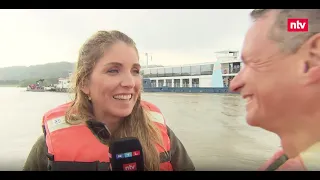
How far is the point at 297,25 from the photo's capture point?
120 centimetres

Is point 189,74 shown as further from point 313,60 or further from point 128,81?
point 313,60

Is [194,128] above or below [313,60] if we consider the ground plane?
below

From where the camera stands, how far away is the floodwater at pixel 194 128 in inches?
62.0

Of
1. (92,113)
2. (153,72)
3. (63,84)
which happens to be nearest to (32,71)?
(63,84)

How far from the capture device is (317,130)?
3.99 ft

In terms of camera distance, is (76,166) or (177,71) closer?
(76,166)

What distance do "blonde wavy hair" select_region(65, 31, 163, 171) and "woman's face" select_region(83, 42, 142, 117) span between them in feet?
0.11

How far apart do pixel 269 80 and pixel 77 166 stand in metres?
0.95

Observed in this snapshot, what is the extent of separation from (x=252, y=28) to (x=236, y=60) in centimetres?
18

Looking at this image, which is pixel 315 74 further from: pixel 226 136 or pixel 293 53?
pixel 226 136

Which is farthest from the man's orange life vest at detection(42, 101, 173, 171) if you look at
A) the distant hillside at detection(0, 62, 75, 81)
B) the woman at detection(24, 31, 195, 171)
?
the distant hillside at detection(0, 62, 75, 81)

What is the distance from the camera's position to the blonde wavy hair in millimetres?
1450

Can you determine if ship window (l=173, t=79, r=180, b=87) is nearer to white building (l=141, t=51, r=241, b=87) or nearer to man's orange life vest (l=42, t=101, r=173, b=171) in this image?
white building (l=141, t=51, r=241, b=87)
